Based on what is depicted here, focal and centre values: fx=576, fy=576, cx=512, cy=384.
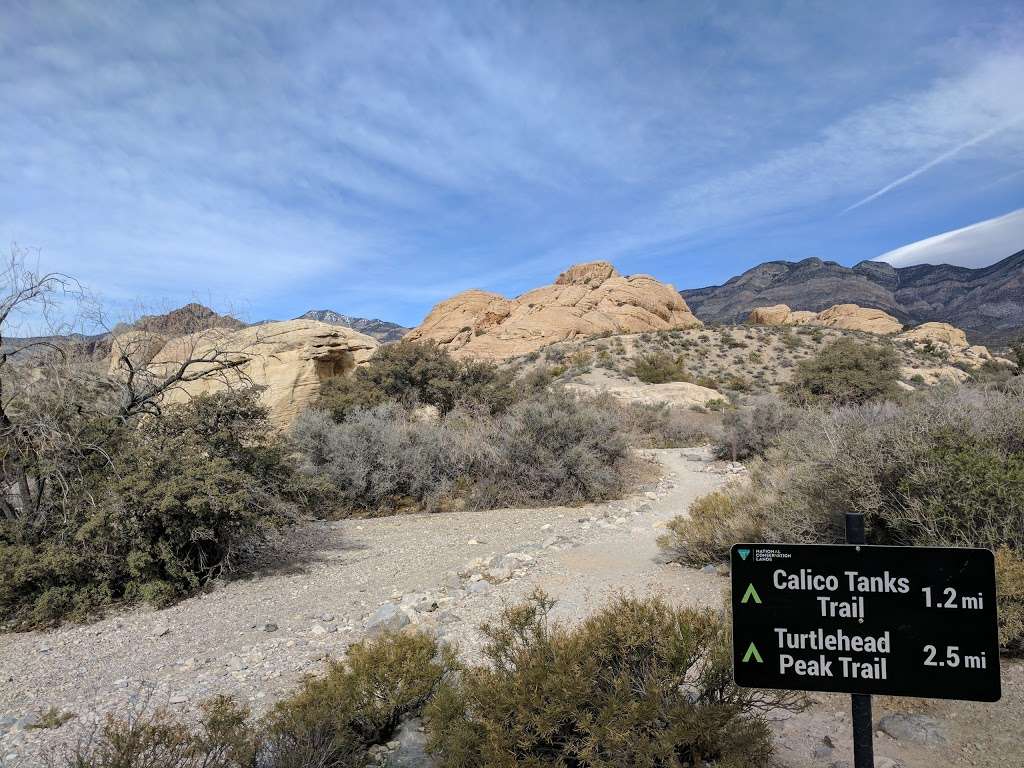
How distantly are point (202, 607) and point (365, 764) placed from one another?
4.00 m

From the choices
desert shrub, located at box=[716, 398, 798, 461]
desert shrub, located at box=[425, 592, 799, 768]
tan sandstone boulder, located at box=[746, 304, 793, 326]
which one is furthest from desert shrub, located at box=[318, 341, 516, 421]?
tan sandstone boulder, located at box=[746, 304, 793, 326]

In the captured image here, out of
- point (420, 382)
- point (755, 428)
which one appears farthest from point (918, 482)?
point (420, 382)

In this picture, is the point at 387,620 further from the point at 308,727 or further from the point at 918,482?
the point at 918,482

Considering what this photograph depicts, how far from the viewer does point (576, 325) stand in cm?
4938

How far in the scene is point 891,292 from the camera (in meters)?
104

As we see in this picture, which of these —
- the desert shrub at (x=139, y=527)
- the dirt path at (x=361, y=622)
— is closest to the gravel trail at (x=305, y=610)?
the dirt path at (x=361, y=622)

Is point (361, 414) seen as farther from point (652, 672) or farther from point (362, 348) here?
point (652, 672)

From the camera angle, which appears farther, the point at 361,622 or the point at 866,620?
the point at 361,622

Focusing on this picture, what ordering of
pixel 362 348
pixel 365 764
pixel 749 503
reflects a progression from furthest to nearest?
pixel 362 348
pixel 749 503
pixel 365 764

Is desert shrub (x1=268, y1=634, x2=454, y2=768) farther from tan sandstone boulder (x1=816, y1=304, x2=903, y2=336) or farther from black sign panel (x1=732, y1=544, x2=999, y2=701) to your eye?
tan sandstone boulder (x1=816, y1=304, x2=903, y2=336)

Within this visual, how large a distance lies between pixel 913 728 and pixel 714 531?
3189mm

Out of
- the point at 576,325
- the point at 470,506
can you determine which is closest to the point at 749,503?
the point at 470,506

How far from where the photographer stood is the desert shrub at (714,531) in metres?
5.99

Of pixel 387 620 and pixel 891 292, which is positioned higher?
pixel 891 292
